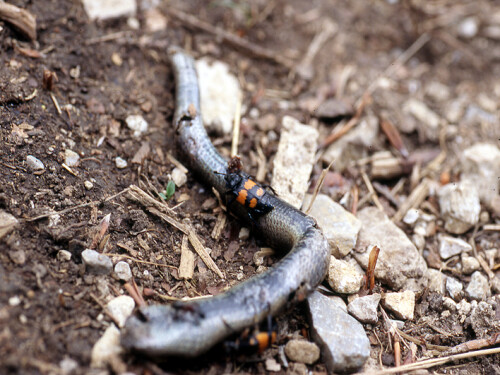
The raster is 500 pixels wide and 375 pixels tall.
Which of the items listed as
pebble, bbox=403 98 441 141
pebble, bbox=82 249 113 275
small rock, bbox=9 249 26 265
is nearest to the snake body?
pebble, bbox=82 249 113 275

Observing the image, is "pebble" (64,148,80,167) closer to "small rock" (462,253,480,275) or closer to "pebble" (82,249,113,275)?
"pebble" (82,249,113,275)

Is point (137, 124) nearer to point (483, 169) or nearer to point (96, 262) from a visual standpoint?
point (96, 262)

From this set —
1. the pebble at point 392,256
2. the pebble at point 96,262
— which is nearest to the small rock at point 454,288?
the pebble at point 392,256

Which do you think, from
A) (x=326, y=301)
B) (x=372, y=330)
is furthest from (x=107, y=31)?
(x=372, y=330)

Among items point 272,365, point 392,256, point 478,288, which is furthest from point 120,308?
point 478,288

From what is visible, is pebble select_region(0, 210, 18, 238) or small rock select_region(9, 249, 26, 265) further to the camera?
pebble select_region(0, 210, 18, 238)

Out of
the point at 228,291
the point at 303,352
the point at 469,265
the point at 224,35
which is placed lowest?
the point at 303,352
